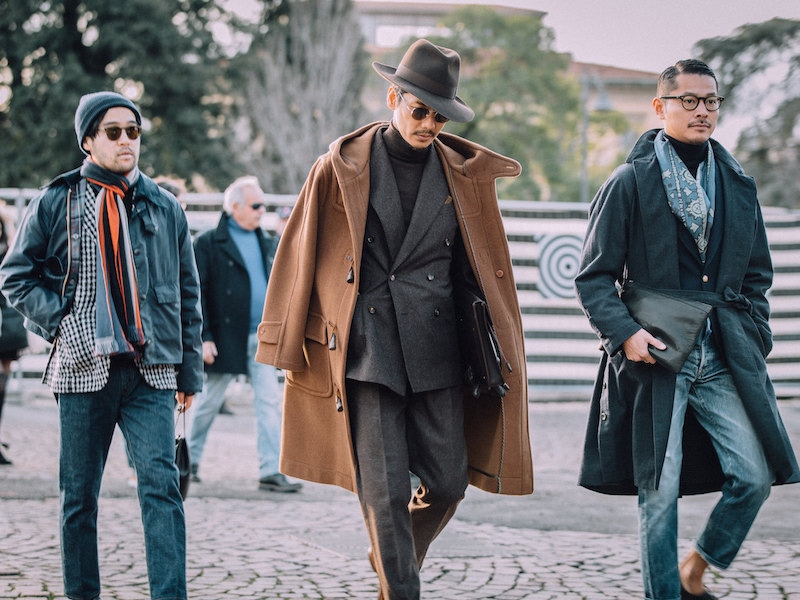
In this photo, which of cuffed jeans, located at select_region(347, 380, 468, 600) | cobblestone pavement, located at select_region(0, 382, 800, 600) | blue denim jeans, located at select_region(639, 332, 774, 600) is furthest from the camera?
cobblestone pavement, located at select_region(0, 382, 800, 600)

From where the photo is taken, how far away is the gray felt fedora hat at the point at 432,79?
4031mm

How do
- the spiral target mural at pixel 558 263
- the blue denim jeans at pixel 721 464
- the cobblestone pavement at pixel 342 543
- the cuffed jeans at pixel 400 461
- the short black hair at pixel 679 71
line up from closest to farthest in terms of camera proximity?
the cuffed jeans at pixel 400 461 < the blue denim jeans at pixel 721 464 < the short black hair at pixel 679 71 < the cobblestone pavement at pixel 342 543 < the spiral target mural at pixel 558 263

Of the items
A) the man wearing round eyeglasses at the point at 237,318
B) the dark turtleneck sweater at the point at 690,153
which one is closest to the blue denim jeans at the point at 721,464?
the dark turtleneck sweater at the point at 690,153

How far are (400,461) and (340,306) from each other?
0.58 meters

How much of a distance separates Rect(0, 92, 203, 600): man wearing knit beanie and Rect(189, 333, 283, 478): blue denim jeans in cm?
322

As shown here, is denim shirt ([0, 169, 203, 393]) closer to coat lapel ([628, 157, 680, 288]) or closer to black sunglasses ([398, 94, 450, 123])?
black sunglasses ([398, 94, 450, 123])

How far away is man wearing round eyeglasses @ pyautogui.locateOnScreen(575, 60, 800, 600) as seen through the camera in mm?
4066

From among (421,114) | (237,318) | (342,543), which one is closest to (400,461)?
(421,114)

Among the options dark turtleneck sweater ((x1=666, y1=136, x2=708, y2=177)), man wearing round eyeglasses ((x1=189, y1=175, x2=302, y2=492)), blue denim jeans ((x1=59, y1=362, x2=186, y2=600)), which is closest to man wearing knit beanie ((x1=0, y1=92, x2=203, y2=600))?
blue denim jeans ((x1=59, y1=362, x2=186, y2=600))

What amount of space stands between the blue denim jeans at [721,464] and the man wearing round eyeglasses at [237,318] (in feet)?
12.3

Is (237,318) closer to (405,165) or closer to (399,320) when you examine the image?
(405,165)

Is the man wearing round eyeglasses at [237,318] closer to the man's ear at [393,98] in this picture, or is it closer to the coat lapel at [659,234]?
the man's ear at [393,98]

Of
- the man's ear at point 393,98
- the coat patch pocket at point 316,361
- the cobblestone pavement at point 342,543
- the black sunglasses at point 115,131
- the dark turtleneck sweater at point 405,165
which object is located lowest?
the cobblestone pavement at point 342,543

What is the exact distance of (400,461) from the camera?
13.1 feet
